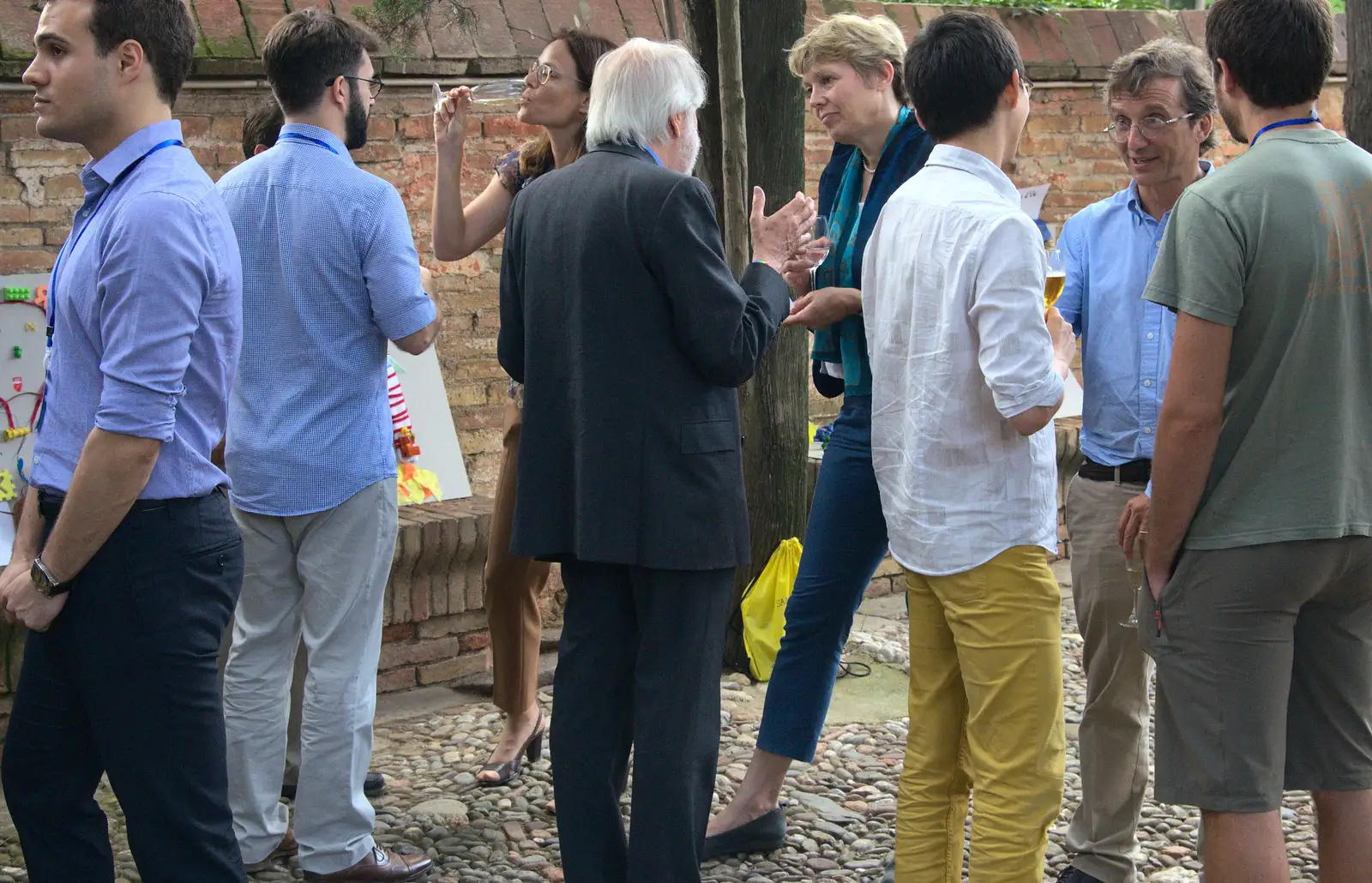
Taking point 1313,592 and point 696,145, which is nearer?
point 1313,592

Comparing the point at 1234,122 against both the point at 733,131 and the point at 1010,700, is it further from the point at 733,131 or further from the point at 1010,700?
the point at 733,131

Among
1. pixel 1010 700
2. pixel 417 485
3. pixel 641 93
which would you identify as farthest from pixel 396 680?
pixel 1010 700

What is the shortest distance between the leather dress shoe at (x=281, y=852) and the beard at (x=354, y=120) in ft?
5.98

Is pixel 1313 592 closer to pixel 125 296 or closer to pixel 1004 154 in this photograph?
pixel 1004 154

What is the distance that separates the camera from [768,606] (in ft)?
17.3

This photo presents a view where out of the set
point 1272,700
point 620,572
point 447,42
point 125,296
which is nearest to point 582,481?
point 620,572

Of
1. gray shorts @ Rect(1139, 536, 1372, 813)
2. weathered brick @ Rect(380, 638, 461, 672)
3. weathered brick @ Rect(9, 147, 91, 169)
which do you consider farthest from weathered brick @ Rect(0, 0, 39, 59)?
gray shorts @ Rect(1139, 536, 1372, 813)

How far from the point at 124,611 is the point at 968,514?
1.61m

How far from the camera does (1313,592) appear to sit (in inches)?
109

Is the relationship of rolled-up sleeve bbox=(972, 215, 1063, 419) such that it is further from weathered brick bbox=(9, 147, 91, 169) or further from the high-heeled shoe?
weathered brick bbox=(9, 147, 91, 169)

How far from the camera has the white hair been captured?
10.7ft

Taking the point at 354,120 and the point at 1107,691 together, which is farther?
the point at 354,120

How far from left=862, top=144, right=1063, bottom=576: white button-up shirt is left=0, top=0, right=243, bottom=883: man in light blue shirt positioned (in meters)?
1.33

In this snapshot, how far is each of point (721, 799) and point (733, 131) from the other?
2.31 m
